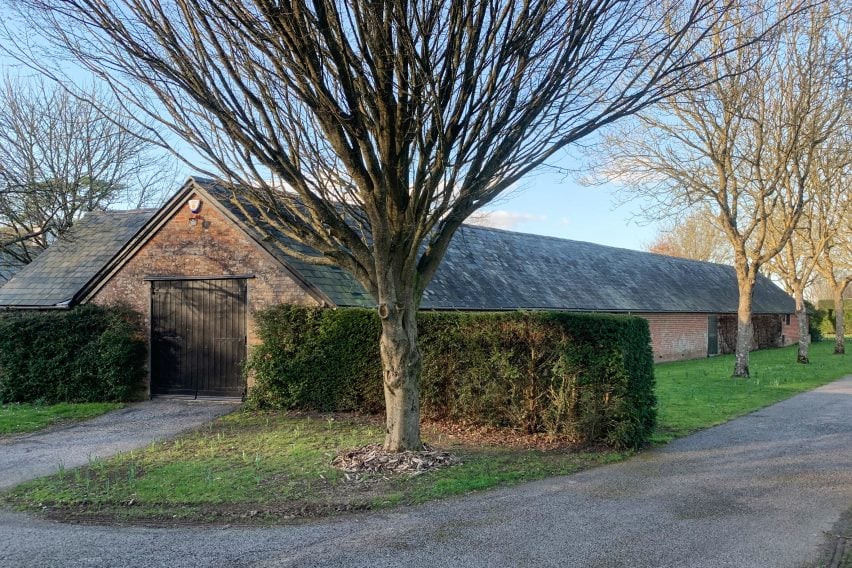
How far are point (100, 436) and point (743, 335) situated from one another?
17.2 m

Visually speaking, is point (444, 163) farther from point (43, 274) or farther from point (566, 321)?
point (43, 274)

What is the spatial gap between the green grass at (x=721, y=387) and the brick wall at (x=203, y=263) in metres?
7.56

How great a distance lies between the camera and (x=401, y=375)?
A: 7953mm

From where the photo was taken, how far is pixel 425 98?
287 inches

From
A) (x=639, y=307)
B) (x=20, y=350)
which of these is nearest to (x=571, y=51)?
(x=20, y=350)

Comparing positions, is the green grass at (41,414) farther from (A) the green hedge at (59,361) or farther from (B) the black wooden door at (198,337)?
(B) the black wooden door at (198,337)

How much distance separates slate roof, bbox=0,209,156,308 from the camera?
1520 centimetres

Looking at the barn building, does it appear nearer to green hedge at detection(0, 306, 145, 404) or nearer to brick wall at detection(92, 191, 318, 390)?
brick wall at detection(92, 191, 318, 390)

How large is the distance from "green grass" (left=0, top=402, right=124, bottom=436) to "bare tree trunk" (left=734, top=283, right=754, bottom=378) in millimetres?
16732

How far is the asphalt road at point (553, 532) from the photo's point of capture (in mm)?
4969

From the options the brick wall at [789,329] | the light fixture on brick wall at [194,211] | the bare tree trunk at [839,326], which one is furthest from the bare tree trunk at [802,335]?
the light fixture on brick wall at [194,211]

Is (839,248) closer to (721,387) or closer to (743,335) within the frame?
(743,335)

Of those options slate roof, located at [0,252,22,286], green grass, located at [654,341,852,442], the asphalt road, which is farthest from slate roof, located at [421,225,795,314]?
slate roof, located at [0,252,22,286]

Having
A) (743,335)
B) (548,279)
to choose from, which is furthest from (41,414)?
(743,335)
